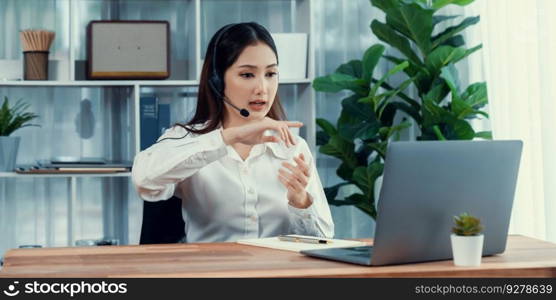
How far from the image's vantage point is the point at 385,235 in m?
1.58

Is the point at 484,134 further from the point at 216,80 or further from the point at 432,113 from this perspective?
the point at 216,80

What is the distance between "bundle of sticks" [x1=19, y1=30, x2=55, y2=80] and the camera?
3684 mm

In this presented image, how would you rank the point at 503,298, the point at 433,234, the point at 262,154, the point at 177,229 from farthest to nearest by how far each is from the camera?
the point at 262,154
the point at 177,229
the point at 433,234
the point at 503,298

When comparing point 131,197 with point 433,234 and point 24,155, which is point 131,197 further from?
point 433,234

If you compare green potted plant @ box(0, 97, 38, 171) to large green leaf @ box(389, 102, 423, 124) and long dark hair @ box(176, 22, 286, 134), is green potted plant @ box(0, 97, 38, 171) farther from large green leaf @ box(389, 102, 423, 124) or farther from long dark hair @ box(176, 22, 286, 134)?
large green leaf @ box(389, 102, 423, 124)

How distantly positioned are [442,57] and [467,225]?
2080mm

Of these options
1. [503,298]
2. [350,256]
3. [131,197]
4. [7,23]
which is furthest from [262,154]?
[7,23]

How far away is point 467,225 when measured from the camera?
1603 millimetres

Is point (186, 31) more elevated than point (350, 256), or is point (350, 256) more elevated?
point (186, 31)

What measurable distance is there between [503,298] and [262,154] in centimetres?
120

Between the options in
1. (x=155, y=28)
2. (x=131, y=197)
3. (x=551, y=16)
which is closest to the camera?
(x=551, y=16)

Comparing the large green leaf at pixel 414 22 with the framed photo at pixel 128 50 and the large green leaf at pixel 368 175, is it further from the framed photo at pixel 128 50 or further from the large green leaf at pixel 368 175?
the framed photo at pixel 128 50

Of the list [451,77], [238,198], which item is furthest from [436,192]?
[451,77]

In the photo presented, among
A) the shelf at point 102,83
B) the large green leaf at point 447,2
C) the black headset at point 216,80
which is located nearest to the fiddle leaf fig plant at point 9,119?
the shelf at point 102,83
